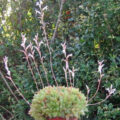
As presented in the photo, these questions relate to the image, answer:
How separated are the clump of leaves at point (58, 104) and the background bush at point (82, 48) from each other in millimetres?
766

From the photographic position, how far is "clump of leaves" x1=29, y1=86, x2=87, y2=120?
2.47m

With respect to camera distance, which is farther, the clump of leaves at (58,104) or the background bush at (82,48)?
the background bush at (82,48)

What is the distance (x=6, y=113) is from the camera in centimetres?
411

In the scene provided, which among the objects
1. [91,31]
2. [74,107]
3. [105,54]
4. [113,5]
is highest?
[113,5]

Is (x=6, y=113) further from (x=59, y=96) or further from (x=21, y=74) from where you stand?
(x=59, y=96)

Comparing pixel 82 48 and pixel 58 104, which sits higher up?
pixel 82 48

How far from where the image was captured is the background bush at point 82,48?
346 cm

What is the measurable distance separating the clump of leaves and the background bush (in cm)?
77

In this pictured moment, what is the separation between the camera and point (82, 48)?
12.4ft

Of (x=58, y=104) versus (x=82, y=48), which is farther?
(x=82, y=48)

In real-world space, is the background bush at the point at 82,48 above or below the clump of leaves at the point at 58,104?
above

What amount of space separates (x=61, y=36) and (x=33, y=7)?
81 cm

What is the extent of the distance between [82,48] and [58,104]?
4.76ft

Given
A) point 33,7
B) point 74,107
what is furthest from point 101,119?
point 33,7
